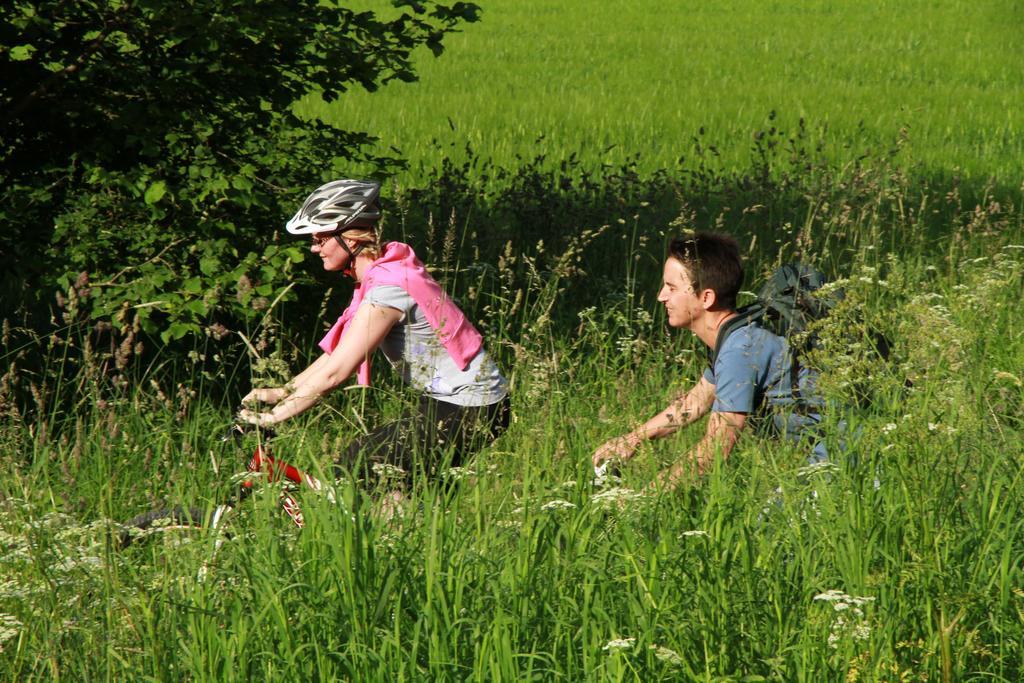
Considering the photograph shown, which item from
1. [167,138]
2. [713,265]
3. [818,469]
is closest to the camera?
[818,469]

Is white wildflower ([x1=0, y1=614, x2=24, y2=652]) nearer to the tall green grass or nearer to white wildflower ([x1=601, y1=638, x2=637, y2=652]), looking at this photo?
the tall green grass

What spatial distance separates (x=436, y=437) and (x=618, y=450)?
0.61 meters

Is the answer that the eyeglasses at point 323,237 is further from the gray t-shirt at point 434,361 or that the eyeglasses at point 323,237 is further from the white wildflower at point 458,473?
the white wildflower at point 458,473

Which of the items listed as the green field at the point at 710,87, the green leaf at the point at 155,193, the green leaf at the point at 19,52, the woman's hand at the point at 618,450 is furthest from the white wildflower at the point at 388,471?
the green field at the point at 710,87

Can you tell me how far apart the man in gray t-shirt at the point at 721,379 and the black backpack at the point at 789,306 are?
0.15ft

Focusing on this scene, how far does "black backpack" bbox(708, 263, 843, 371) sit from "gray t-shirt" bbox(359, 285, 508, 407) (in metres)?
0.78

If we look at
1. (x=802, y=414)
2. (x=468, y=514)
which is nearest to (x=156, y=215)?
(x=468, y=514)

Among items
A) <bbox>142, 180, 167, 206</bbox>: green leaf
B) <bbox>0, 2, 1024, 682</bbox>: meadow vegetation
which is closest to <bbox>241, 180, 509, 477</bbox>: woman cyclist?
<bbox>0, 2, 1024, 682</bbox>: meadow vegetation

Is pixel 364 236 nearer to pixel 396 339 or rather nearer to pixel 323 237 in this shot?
pixel 323 237

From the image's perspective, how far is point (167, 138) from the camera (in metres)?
5.23

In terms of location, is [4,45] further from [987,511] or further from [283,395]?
[987,511]

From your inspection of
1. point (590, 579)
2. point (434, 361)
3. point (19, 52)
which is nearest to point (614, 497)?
point (590, 579)

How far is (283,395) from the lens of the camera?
3209 mm

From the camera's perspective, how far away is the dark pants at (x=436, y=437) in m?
3.95
